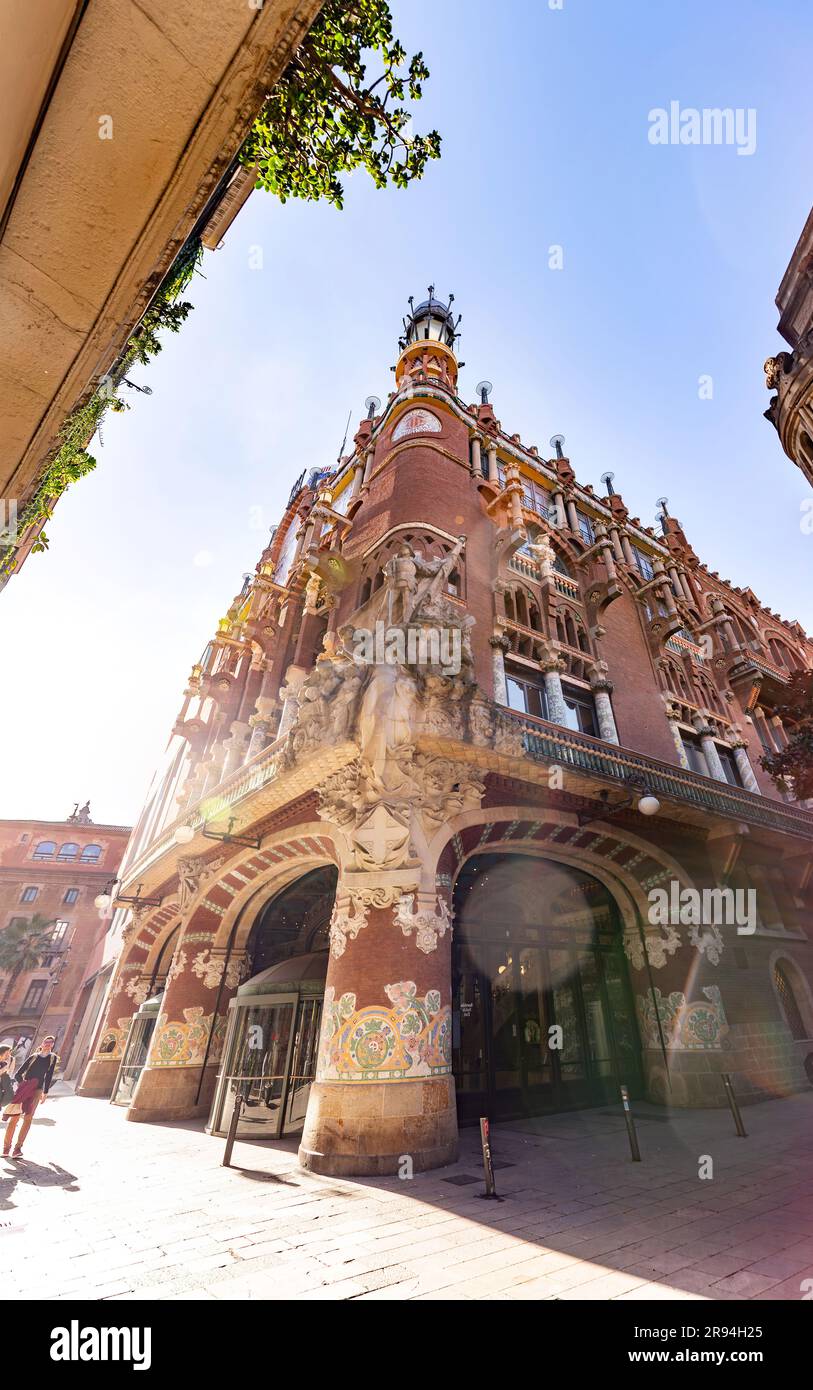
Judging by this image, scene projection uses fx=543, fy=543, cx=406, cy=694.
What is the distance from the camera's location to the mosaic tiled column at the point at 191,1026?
1305cm

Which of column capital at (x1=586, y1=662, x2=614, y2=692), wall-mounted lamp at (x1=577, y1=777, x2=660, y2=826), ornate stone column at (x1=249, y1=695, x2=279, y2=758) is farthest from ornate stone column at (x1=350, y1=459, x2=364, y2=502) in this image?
wall-mounted lamp at (x1=577, y1=777, x2=660, y2=826)

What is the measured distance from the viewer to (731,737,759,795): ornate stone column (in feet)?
61.6

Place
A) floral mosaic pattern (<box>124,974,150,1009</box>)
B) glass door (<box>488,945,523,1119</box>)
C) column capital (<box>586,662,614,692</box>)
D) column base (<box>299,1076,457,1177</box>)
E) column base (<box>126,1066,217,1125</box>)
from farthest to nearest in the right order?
floral mosaic pattern (<box>124,974,150,1009</box>) < column capital (<box>586,662,614,692</box>) < column base (<box>126,1066,217,1125</box>) < glass door (<box>488,945,523,1119</box>) < column base (<box>299,1076,457,1177</box>)

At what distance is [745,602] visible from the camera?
28500 mm

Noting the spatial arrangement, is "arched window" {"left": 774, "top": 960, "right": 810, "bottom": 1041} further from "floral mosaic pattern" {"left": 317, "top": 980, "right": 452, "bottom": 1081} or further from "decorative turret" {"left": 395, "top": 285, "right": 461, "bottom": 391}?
"decorative turret" {"left": 395, "top": 285, "right": 461, "bottom": 391}

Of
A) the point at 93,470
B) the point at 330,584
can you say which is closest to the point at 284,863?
the point at 330,584

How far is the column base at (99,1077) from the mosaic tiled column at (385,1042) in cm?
1430

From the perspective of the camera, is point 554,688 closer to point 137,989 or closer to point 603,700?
point 603,700

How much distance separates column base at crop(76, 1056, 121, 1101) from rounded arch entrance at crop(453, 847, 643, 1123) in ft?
45.6

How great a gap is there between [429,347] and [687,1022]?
2438cm
